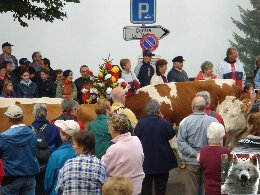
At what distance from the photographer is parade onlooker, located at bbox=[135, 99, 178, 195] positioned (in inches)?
468

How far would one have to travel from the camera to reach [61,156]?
9383 mm

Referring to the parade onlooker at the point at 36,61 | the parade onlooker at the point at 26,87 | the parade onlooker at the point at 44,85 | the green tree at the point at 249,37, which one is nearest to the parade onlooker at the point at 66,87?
the parade onlooker at the point at 44,85

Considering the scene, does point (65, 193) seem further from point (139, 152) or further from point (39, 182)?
point (39, 182)

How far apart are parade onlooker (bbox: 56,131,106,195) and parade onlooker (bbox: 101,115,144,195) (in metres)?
1.09

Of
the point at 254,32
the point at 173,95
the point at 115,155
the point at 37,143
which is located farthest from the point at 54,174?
the point at 254,32

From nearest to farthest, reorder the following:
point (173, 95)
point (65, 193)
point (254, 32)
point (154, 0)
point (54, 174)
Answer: point (65, 193), point (54, 174), point (173, 95), point (154, 0), point (254, 32)

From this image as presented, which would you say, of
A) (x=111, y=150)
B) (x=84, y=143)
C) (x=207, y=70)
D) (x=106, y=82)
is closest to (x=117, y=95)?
(x=106, y=82)

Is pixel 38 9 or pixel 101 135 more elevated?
pixel 38 9

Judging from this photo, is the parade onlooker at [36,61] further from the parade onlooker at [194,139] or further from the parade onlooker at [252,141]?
the parade onlooker at [252,141]

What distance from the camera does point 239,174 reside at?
8703 mm

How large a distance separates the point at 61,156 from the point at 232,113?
7.42m

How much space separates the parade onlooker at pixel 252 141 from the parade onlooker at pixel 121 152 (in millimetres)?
1392

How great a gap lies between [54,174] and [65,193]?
3.17ft

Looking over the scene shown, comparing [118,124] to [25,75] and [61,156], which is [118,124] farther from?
[25,75]
